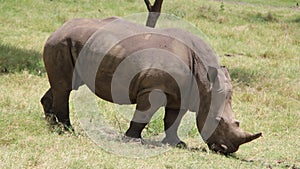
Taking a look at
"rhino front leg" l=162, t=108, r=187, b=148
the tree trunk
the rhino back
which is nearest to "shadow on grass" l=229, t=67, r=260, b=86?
the tree trunk

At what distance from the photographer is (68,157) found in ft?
16.4

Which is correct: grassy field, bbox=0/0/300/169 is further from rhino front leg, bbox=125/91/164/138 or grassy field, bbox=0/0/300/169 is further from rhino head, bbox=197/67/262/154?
rhino front leg, bbox=125/91/164/138

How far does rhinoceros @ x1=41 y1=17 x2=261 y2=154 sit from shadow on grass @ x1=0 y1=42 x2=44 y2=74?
153 inches

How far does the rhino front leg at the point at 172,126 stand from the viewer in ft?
20.5

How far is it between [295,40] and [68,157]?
1187 centimetres

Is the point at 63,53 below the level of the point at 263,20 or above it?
above

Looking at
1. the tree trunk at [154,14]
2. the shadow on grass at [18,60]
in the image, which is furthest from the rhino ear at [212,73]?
the tree trunk at [154,14]

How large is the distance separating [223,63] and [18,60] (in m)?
4.53

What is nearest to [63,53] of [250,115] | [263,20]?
[250,115]

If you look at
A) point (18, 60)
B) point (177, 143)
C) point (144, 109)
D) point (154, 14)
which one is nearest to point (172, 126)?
point (177, 143)

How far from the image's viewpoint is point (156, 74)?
5730 millimetres

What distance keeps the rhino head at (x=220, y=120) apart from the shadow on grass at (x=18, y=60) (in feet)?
15.4

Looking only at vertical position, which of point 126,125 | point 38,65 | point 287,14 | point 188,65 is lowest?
point 287,14

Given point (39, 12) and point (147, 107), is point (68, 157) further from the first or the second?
point (39, 12)
